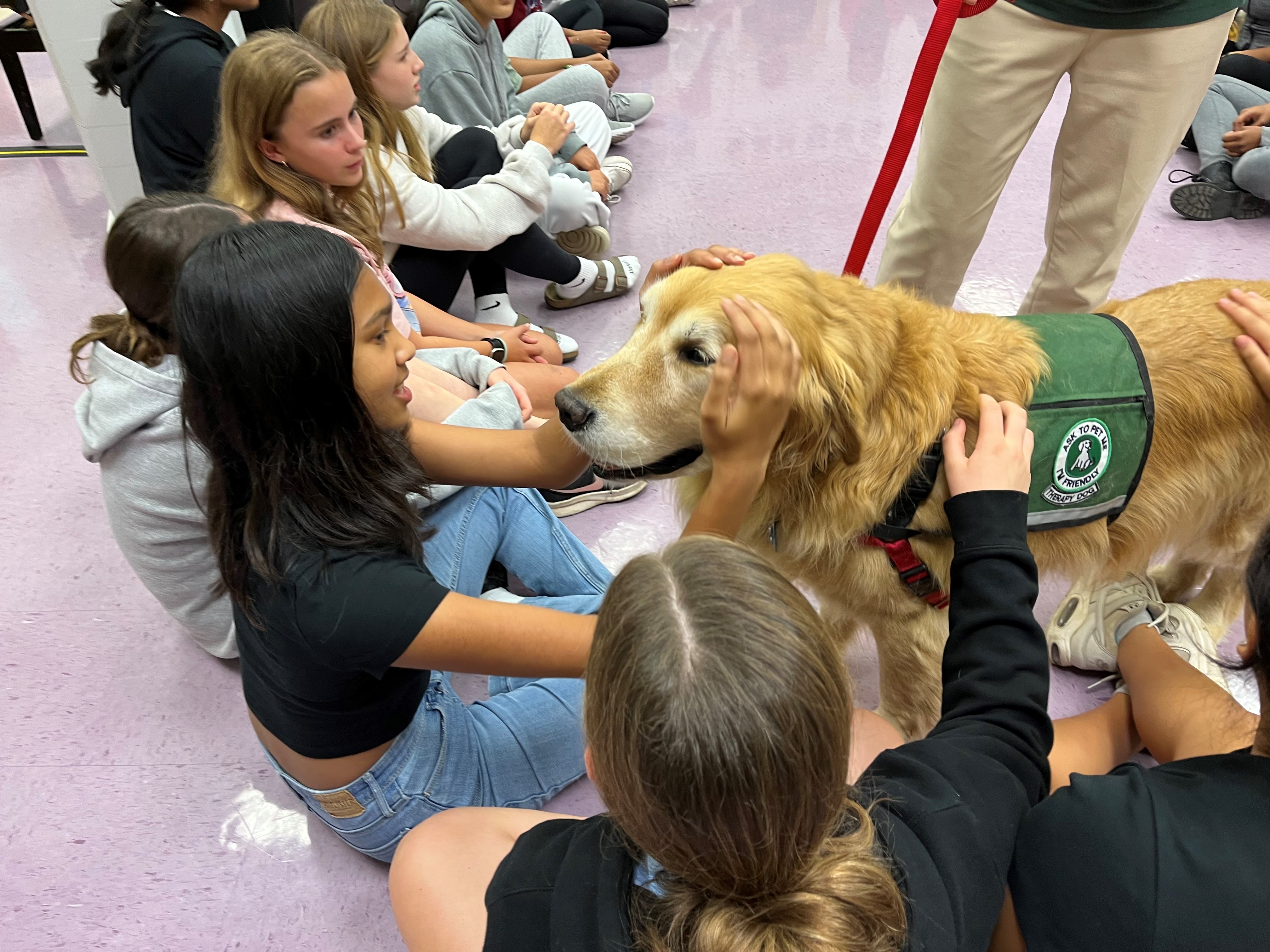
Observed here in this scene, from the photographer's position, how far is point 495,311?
268 centimetres

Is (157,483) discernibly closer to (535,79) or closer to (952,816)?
(952,816)

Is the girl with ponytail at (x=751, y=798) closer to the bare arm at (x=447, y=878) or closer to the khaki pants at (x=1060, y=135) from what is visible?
the bare arm at (x=447, y=878)

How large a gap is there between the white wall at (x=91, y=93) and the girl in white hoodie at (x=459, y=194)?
95cm

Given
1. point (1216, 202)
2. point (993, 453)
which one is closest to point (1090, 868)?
point (993, 453)

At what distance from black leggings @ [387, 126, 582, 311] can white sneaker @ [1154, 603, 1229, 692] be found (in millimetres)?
1942

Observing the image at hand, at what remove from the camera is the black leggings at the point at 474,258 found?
2500mm

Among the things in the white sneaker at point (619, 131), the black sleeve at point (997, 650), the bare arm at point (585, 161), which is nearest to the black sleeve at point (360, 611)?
the black sleeve at point (997, 650)

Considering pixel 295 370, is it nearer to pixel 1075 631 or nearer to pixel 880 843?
pixel 880 843

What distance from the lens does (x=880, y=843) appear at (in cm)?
74

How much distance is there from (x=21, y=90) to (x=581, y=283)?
10.2 ft

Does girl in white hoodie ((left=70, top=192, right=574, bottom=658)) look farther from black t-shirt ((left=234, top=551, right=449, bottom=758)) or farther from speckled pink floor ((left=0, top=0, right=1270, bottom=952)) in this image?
speckled pink floor ((left=0, top=0, right=1270, bottom=952))

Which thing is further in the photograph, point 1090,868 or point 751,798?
point 1090,868

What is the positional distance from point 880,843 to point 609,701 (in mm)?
296

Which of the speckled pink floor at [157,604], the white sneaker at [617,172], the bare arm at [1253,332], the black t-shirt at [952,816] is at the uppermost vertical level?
the bare arm at [1253,332]
